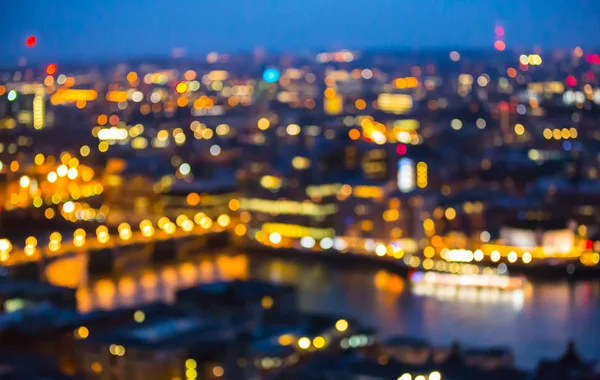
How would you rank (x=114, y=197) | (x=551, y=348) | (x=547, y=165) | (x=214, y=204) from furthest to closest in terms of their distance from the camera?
(x=547, y=165) < (x=114, y=197) < (x=214, y=204) < (x=551, y=348)

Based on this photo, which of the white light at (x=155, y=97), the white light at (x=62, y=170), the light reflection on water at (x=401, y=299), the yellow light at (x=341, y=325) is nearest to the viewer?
the yellow light at (x=341, y=325)

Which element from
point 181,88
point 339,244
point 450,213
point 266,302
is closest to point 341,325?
point 266,302

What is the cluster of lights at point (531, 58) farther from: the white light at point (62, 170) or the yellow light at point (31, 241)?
the white light at point (62, 170)

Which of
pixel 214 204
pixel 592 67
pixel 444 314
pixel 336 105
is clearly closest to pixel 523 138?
pixel 336 105

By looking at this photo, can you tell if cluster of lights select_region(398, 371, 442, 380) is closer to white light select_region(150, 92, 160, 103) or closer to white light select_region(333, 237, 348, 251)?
white light select_region(333, 237, 348, 251)

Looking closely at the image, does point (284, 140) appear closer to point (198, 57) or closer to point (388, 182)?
point (388, 182)

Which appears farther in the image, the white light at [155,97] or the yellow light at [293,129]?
the yellow light at [293,129]

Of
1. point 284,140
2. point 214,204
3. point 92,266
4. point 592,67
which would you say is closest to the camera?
point 592,67

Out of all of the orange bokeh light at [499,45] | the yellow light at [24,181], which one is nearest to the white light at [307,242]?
the yellow light at [24,181]
